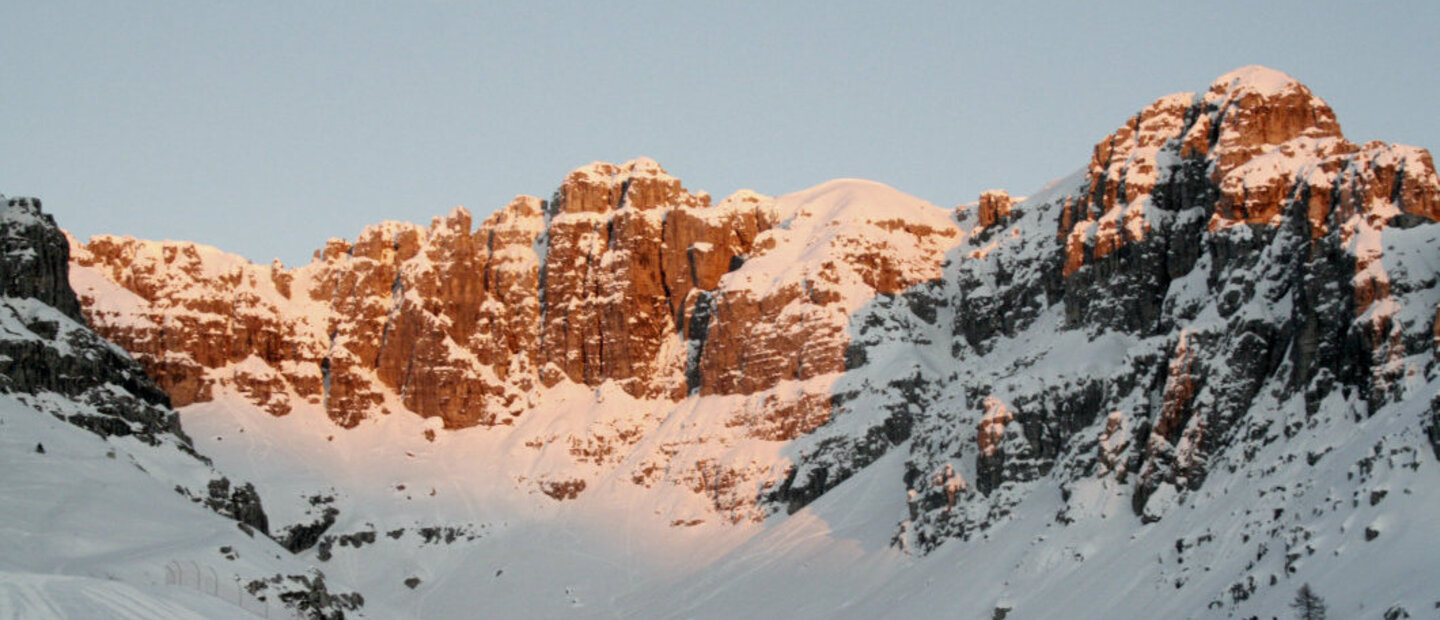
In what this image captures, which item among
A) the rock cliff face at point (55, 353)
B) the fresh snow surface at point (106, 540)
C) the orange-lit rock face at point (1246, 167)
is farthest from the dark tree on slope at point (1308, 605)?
the rock cliff face at point (55, 353)

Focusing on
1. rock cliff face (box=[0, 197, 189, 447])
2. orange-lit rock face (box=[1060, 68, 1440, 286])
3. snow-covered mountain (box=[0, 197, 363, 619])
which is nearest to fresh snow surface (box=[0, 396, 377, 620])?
snow-covered mountain (box=[0, 197, 363, 619])

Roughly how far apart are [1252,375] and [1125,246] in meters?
39.2

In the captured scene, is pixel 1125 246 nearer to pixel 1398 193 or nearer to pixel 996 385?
pixel 996 385

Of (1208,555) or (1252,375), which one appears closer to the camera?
(1208,555)

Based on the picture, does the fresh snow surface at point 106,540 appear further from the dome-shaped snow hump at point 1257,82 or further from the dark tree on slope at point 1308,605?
the dome-shaped snow hump at point 1257,82

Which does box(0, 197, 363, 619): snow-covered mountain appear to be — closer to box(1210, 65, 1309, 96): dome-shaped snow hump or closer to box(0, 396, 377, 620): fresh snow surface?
box(0, 396, 377, 620): fresh snow surface

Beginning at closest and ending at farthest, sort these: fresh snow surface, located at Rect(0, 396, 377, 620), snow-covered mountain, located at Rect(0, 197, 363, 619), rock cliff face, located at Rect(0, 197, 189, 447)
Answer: fresh snow surface, located at Rect(0, 396, 377, 620)
snow-covered mountain, located at Rect(0, 197, 363, 619)
rock cliff face, located at Rect(0, 197, 189, 447)

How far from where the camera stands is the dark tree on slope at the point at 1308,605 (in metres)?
102

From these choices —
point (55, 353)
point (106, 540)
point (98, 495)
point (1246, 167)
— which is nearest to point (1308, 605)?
point (1246, 167)

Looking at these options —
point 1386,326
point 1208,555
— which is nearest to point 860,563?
point 1208,555

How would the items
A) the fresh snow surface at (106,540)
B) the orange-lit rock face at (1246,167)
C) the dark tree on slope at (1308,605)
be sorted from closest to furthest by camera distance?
the fresh snow surface at (106,540), the dark tree on slope at (1308,605), the orange-lit rock face at (1246,167)

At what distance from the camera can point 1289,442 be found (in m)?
135

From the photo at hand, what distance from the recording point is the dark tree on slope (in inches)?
4023

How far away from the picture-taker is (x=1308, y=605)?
4063 inches
